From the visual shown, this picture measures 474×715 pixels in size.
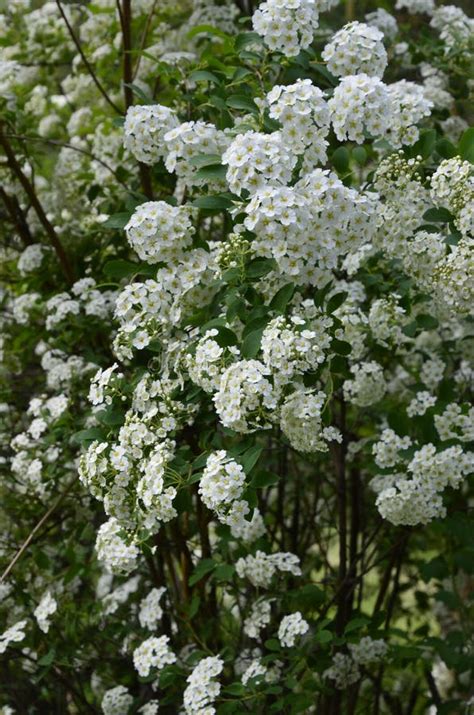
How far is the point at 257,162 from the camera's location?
2.33m

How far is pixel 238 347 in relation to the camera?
2518 millimetres

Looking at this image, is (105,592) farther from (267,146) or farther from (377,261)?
(267,146)

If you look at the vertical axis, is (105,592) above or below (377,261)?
below

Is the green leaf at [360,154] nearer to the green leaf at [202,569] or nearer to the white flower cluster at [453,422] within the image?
the white flower cluster at [453,422]

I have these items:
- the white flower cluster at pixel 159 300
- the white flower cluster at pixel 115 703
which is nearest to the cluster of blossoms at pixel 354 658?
the white flower cluster at pixel 115 703

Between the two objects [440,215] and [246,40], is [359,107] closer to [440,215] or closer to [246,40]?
[440,215]

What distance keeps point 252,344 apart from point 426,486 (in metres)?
0.89

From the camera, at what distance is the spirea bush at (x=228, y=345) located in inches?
95.9

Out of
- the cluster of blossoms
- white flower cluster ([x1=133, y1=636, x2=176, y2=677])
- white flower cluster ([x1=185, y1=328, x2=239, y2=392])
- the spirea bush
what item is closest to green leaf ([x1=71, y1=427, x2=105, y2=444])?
the spirea bush

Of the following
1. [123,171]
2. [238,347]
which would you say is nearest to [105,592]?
[123,171]

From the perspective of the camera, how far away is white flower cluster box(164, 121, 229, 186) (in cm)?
262

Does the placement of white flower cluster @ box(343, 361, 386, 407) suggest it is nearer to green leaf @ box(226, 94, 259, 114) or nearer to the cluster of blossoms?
the cluster of blossoms

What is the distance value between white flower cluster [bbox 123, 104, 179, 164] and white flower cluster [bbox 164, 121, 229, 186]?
0.21ft

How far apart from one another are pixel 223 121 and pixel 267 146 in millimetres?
544
